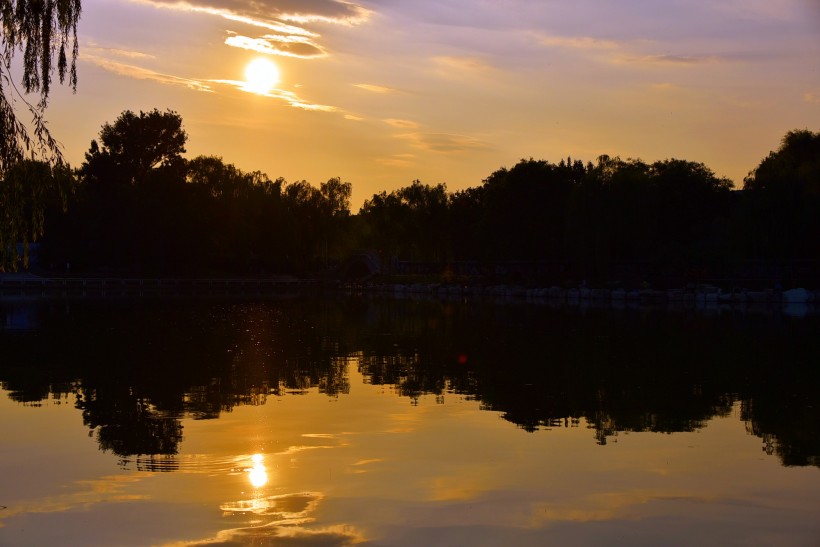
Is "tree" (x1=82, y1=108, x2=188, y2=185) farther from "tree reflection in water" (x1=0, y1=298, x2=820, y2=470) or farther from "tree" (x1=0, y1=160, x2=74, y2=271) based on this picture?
"tree" (x1=0, y1=160, x2=74, y2=271)

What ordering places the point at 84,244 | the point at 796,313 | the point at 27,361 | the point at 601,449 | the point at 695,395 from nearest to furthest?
the point at 601,449
the point at 695,395
the point at 27,361
the point at 796,313
the point at 84,244

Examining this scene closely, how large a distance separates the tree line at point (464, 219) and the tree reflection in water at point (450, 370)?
26492mm

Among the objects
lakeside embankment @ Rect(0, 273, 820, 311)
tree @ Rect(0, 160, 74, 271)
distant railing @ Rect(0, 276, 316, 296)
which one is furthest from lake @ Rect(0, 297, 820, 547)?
distant railing @ Rect(0, 276, 316, 296)

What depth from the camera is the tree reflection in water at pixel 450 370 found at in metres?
18.2

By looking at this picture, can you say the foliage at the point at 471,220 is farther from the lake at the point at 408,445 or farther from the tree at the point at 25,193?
the tree at the point at 25,193

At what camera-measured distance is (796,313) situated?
188 ft

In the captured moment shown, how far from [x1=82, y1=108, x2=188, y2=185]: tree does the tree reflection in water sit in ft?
266

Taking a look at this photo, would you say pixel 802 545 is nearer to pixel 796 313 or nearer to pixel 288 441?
pixel 288 441

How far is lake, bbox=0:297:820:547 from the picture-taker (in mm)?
11047

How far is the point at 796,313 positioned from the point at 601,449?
4700 cm

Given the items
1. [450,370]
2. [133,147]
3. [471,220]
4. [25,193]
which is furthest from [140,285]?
[25,193]

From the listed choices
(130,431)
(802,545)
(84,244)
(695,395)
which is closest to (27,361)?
(130,431)

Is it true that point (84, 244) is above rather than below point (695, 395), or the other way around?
above

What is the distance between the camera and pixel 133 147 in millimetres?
125125
